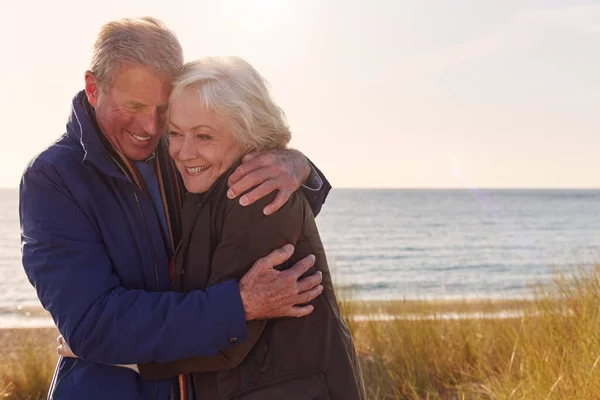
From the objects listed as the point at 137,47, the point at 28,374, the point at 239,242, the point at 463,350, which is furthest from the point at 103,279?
the point at 463,350

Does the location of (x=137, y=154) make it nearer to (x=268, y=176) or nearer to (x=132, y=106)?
(x=132, y=106)

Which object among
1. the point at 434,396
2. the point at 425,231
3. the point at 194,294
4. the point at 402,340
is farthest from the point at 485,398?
the point at 425,231

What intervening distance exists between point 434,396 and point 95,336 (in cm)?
357

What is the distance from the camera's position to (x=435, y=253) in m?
28.7

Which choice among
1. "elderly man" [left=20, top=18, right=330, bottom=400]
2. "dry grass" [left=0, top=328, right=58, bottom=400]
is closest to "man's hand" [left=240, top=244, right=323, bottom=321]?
"elderly man" [left=20, top=18, right=330, bottom=400]

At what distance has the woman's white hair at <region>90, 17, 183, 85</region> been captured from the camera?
2346mm

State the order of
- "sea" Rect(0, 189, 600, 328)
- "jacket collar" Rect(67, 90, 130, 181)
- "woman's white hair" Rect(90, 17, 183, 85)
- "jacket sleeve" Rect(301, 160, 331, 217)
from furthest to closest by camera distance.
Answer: "sea" Rect(0, 189, 600, 328)
"jacket sleeve" Rect(301, 160, 331, 217)
"woman's white hair" Rect(90, 17, 183, 85)
"jacket collar" Rect(67, 90, 130, 181)

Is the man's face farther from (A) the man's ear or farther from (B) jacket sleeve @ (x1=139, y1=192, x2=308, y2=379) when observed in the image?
(B) jacket sleeve @ (x1=139, y1=192, x2=308, y2=379)

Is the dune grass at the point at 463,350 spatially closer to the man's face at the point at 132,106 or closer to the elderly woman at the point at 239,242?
the elderly woman at the point at 239,242

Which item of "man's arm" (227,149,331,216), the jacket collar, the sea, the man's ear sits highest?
the man's ear

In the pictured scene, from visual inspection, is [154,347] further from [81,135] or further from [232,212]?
[81,135]

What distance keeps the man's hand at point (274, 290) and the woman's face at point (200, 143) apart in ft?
1.22

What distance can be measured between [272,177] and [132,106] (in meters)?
0.63

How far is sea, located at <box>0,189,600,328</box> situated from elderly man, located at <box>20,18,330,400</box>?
14.2 ft
